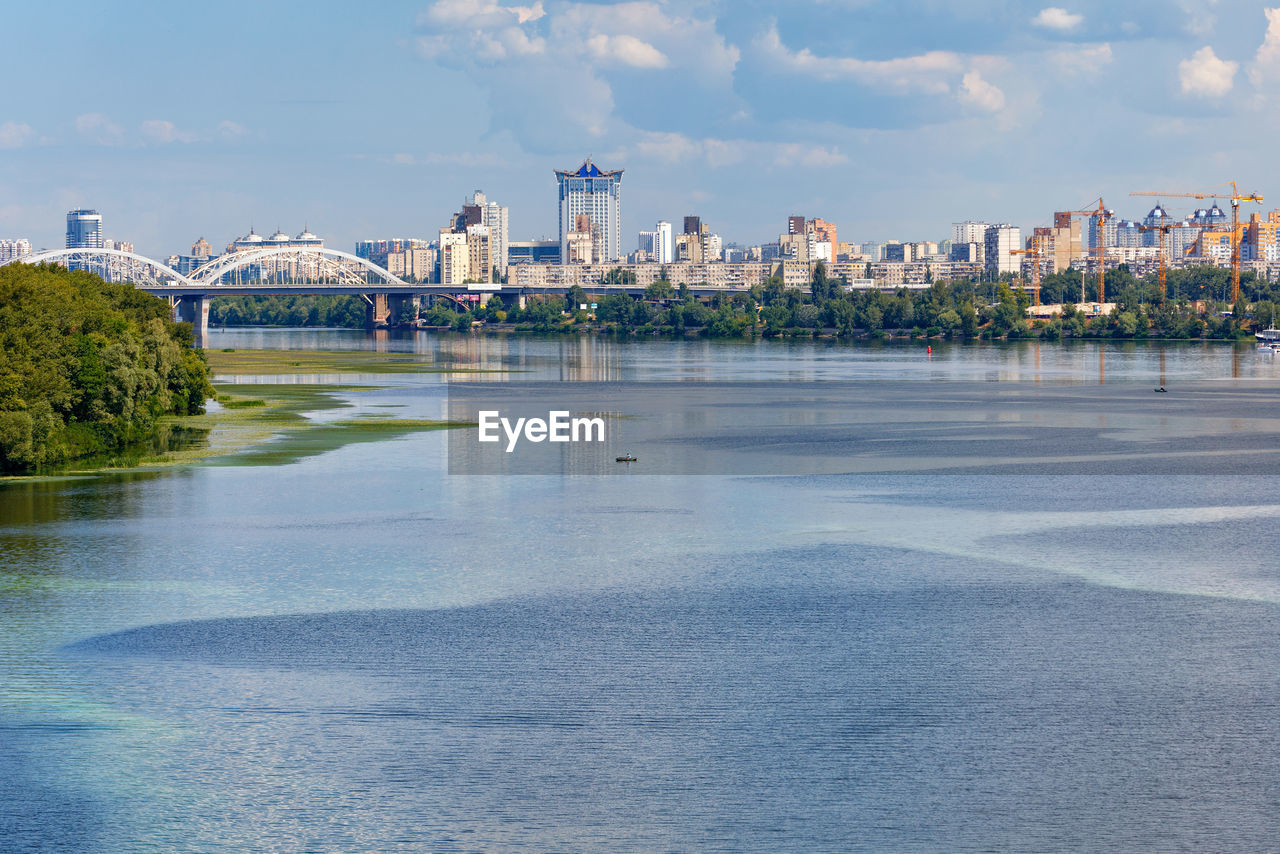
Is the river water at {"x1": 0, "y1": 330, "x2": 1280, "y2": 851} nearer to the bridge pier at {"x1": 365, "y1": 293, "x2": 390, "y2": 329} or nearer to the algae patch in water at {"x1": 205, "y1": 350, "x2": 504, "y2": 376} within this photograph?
the algae patch in water at {"x1": 205, "y1": 350, "x2": 504, "y2": 376}

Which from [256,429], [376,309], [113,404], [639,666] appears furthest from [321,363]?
[376,309]

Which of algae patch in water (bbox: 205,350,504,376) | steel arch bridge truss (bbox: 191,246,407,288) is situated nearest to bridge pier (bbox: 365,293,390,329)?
steel arch bridge truss (bbox: 191,246,407,288)

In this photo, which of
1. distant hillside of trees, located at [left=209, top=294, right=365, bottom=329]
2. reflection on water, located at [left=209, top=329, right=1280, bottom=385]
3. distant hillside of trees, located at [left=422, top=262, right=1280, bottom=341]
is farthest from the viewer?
distant hillside of trees, located at [left=209, top=294, right=365, bottom=329]

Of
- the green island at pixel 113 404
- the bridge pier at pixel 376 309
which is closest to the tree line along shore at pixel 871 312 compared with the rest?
the bridge pier at pixel 376 309

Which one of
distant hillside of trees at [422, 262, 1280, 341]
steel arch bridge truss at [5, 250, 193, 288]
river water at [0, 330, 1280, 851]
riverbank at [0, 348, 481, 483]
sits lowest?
river water at [0, 330, 1280, 851]

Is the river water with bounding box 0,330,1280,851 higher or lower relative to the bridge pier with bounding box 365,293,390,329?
lower

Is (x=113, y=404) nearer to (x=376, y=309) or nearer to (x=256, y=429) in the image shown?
(x=256, y=429)

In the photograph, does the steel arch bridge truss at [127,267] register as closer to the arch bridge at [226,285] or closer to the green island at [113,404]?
the arch bridge at [226,285]

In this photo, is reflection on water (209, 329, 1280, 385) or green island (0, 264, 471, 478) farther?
reflection on water (209, 329, 1280, 385)
